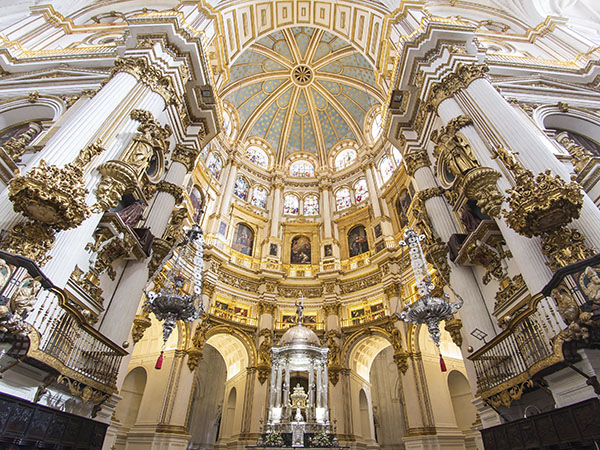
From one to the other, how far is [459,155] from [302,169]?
19187mm

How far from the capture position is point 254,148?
91.6ft

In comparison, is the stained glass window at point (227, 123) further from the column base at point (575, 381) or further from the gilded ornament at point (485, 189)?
the column base at point (575, 381)

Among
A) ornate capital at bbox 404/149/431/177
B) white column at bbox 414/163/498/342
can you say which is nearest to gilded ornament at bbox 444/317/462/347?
white column at bbox 414/163/498/342

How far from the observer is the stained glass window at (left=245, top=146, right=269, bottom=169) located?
89.2 ft

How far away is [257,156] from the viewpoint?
90.9ft

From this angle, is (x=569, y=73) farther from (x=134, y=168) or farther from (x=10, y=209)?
(x=10, y=209)

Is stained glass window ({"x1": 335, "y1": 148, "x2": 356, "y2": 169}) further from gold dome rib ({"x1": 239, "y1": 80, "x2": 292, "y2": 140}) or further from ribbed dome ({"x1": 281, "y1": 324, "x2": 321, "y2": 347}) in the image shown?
ribbed dome ({"x1": 281, "y1": 324, "x2": 321, "y2": 347})

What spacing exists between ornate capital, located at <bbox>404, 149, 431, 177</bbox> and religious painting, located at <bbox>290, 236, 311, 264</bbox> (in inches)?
439

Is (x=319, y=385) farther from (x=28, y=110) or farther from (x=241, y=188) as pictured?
(x=241, y=188)

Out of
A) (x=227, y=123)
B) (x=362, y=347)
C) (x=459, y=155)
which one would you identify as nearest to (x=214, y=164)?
(x=227, y=123)

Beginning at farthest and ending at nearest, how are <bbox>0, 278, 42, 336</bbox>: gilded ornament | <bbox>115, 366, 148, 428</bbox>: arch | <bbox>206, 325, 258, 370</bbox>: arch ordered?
1. <bbox>206, 325, 258, 370</bbox>: arch
2. <bbox>115, 366, 148, 428</bbox>: arch
3. <bbox>0, 278, 42, 336</bbox>: gilded ornament

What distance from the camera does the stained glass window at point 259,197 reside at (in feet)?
82.2

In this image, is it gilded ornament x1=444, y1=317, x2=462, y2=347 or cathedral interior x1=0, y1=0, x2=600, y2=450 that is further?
gilded ornament x1=444, y1=317, x2=462, y2=347

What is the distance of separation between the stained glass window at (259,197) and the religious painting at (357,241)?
7158mm
